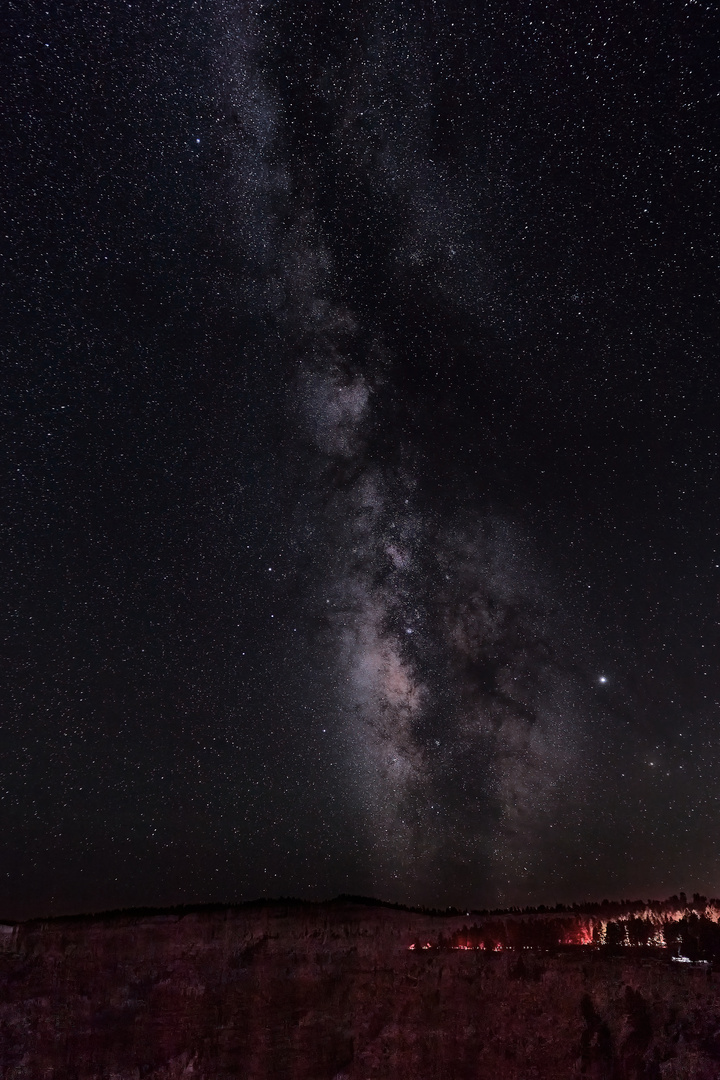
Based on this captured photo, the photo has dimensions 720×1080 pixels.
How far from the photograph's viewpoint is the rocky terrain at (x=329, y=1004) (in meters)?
25.4

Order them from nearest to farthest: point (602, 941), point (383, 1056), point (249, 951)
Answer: point (383, 1056) → point (249, 951) → point (602, 941)

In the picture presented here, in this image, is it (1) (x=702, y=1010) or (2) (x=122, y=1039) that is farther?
(2) (x=122, y=1039)

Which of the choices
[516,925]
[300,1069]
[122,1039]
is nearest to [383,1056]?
[300,1069]

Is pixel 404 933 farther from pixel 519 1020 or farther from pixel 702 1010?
pixel 702 1010

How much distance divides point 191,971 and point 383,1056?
25.1 feet

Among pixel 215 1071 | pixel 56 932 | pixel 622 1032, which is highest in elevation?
pixel 56 932

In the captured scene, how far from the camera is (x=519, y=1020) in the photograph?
2625 centimetres

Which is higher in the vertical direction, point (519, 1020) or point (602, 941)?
point (602, 941)

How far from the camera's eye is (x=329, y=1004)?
92.1ft

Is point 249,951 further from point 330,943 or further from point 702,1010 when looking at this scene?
point 702,1010

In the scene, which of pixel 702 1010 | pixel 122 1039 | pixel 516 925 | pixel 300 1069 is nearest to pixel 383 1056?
pixel 300 1069

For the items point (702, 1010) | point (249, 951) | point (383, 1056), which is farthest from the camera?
point (249, 951)

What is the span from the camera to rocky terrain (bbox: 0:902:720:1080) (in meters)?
25.4

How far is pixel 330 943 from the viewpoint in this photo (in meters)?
29.2
